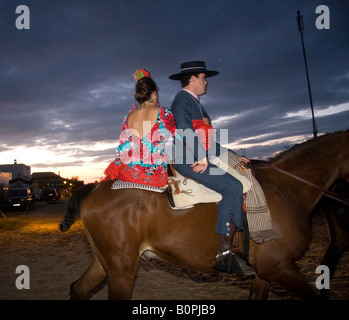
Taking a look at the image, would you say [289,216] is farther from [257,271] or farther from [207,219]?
[207,219]

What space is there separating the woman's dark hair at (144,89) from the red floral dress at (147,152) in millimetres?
275

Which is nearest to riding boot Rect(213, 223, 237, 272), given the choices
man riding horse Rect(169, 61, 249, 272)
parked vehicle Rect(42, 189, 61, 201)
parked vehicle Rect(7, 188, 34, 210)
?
man riding horse Rect(169, 61, 249, 272)

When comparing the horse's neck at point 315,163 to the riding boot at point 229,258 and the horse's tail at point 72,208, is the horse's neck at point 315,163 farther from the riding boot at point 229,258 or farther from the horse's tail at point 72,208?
the horse's tail at point 72,208

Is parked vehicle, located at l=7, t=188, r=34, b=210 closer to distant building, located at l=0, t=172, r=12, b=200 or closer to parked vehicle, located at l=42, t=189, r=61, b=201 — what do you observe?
distant building, located at l=0, t=172, r=12, b=200

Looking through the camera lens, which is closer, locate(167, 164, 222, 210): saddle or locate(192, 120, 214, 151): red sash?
locate(167, 164, 222, 210): saddle

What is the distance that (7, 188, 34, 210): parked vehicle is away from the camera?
2602cm

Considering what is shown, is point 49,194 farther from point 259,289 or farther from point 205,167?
point 205,167

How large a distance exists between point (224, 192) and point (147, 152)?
1.02 meters

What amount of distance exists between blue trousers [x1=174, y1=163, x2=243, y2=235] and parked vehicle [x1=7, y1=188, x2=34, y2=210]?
2702 cm

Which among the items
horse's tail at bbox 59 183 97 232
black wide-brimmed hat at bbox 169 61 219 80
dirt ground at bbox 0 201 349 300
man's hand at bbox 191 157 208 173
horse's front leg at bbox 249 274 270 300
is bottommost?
dirt ground at bbox 0 201 349 300

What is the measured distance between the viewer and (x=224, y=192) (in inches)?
132

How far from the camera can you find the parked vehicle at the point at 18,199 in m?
26.0

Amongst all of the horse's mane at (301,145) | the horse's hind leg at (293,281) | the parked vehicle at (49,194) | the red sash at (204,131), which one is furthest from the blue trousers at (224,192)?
the parked vehicle at (49,194)
